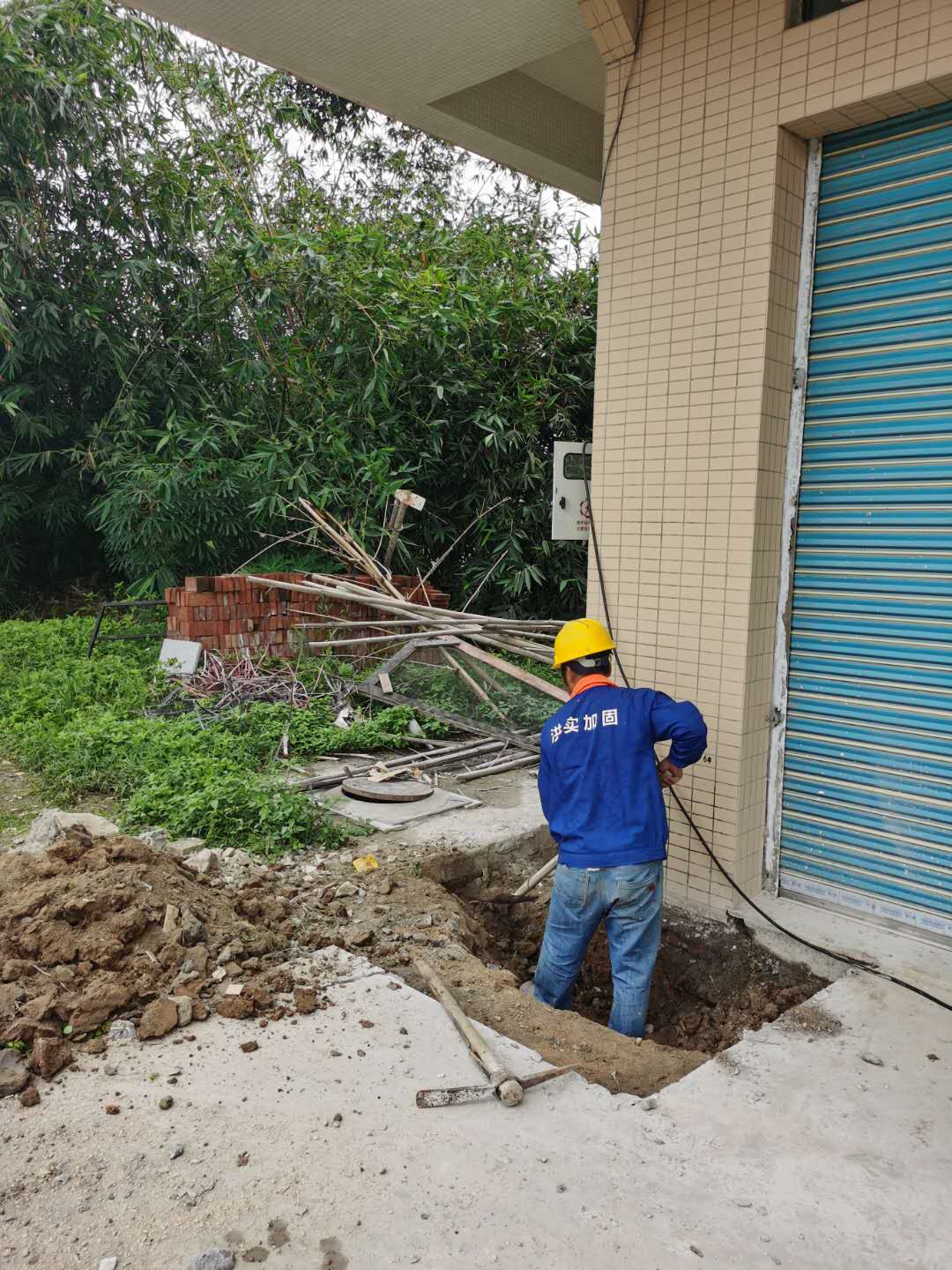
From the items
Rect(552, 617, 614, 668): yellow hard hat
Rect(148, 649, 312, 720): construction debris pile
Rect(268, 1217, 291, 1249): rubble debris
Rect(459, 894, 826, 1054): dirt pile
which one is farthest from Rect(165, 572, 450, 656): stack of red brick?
Rect(268, 1217, 291, 1249): rubble debris

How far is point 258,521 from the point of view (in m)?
8.73

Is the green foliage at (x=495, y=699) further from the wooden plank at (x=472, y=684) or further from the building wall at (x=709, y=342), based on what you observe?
the building wall at (x=709, y=342)

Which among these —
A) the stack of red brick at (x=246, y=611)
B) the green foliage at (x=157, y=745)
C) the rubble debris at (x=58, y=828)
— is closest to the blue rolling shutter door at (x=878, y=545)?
the green foliage at (x=157, y=745)

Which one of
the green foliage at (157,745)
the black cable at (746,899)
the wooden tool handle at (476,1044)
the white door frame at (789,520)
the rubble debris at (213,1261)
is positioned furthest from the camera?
the green foliage at (157,745)

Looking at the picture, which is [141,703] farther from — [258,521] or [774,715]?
[774,715]

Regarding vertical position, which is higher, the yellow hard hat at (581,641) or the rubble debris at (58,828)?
the yellow hard hat at (581,641)

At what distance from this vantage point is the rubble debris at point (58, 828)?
429 cm

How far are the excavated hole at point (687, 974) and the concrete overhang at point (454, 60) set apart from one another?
439 cm

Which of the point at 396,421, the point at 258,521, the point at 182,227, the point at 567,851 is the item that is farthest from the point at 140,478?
the point at 567,851

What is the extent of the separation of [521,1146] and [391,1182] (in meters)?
0.36

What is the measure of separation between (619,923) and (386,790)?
7.09 feet

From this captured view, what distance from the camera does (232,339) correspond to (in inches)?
378

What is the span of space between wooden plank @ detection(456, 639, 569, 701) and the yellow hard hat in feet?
4.90

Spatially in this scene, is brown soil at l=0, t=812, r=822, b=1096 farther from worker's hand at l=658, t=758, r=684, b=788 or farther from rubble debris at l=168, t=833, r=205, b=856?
worker's hand at l=658, t=758, r=684, b=788
